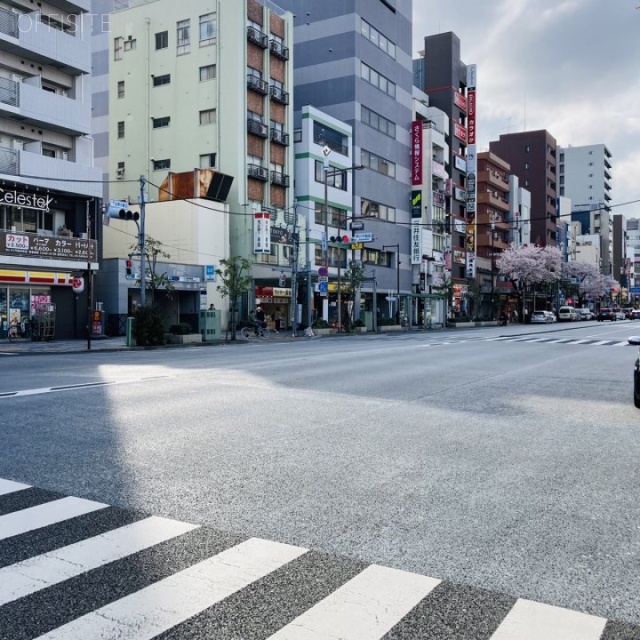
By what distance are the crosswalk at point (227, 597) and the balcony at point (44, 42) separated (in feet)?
103

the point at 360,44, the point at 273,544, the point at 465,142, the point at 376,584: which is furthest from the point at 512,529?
the point at 465,142

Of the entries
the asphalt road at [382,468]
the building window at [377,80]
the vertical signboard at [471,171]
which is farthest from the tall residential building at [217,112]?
the vertical signboard at [471,171]

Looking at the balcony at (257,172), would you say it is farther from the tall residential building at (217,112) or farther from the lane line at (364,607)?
the lane line at (364,607)

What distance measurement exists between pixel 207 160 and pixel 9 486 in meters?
42.0

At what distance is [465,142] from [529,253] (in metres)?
16.9

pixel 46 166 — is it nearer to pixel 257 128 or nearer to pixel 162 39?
pixel 257 128

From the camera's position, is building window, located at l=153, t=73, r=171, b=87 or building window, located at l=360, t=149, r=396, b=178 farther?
building window, located at l=360, t=149, r=396, b=178

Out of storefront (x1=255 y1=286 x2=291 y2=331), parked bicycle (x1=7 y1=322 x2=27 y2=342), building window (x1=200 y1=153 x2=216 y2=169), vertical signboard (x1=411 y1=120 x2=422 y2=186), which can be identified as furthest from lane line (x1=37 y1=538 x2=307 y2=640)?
vertical signboard (x1=411 y1=120 x2=422 y2=186)

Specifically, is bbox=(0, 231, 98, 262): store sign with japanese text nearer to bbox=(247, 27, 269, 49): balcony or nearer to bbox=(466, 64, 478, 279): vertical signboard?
bbox=(247, 27, 269, 49): balcony

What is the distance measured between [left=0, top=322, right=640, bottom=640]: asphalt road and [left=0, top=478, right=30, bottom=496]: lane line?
100mm

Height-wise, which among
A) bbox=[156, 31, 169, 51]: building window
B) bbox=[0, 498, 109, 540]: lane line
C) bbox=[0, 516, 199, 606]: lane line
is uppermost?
bbox=[156, 31, 169, 51]: building window

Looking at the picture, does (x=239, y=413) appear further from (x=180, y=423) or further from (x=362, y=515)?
(x=362, y=515)

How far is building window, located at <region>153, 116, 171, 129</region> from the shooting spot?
46906mm

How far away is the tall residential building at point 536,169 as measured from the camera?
10681cm
